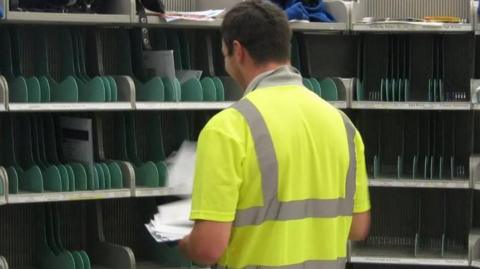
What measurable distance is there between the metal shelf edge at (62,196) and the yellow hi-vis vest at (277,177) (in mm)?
1703

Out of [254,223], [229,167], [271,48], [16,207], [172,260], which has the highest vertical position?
[271,48]

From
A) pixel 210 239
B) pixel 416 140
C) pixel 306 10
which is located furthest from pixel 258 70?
pixel 416 140

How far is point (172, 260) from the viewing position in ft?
15.3

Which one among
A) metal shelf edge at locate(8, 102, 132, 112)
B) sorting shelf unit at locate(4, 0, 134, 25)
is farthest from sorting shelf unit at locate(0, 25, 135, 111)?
sorting shelf unit at locate(4, 0, 134, 25)

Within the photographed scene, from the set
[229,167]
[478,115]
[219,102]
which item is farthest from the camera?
[478,115]

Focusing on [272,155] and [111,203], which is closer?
[272,155]

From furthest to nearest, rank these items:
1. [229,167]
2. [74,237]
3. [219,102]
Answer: [74,237], [219,102], [229,167]

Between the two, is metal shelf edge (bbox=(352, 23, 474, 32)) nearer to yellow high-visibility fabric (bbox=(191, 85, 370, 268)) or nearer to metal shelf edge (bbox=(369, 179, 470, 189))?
metal shelf edge (bbox=(369, 179, 470, 189))

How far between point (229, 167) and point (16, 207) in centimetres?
252

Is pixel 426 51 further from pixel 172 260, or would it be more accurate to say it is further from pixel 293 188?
pixel 293 188

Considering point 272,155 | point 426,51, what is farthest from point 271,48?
point 426,51

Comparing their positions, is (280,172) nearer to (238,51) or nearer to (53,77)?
(238,51)

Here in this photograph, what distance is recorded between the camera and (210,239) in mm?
2371

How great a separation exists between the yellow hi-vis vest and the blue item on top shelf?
204 centimetres
